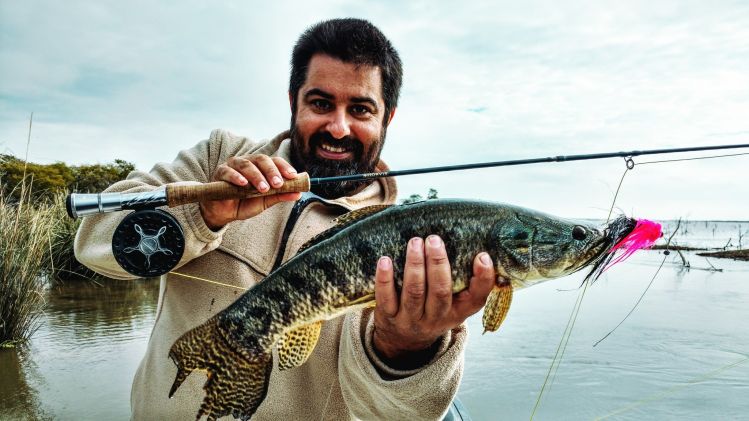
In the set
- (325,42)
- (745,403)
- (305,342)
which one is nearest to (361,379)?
(305,342)

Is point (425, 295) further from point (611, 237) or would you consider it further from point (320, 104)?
point (320, 104)

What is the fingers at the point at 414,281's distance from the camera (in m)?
2.06

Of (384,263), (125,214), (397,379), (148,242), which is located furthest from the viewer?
(125,214)

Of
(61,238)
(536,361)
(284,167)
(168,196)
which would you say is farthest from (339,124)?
(61,238)

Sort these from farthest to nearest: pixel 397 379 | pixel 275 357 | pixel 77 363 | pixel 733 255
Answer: pixel 733 255 < pixel 77 363 < pixel 275 357 < pixel 397 379

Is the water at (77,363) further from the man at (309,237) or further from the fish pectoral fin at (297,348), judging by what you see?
the fish pectoral fin at (297,348)

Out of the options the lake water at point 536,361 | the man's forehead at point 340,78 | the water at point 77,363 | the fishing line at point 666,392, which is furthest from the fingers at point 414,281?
the water at point 77,363

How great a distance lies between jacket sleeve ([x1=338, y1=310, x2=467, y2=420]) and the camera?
253cm

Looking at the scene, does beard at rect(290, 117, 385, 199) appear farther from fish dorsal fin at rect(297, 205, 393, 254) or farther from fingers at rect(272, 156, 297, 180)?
fish dorsal fin at rect(297, 205, 393, 254)

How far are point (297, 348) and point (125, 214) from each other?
120 centimetres

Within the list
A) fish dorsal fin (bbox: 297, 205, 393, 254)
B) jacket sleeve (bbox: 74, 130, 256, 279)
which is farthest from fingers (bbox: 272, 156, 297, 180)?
jacket sleeve (bbox: 74, 130, 256, 279)

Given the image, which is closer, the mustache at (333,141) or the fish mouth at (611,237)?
the fish mouth at (611,237)

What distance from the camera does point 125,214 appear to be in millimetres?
2705

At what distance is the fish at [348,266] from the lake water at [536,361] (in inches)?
63.9
